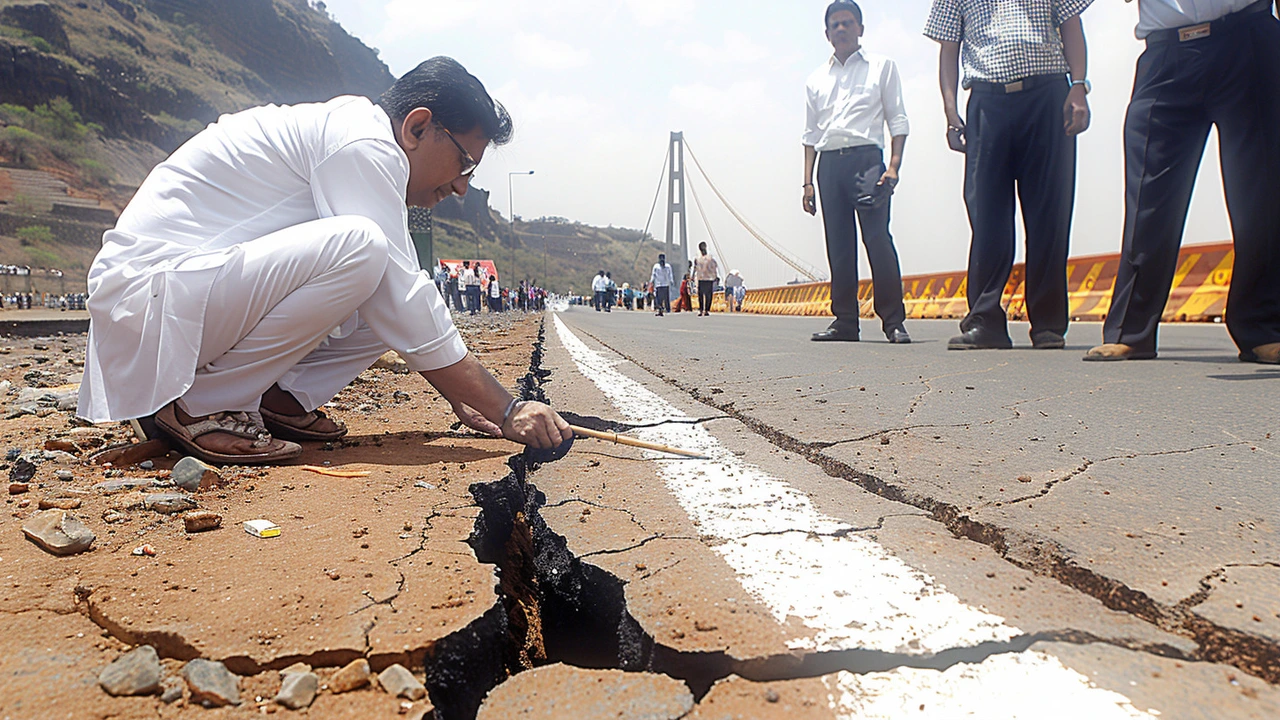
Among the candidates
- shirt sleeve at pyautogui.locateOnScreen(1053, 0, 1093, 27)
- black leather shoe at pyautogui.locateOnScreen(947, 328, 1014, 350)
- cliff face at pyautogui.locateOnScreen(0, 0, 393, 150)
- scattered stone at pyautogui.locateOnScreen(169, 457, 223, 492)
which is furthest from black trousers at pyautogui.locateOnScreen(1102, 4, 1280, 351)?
cliff face at pyautogui.locateOnScreen(0, 0, 393, 150)

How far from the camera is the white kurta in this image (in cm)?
164

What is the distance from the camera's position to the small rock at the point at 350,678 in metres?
0.83

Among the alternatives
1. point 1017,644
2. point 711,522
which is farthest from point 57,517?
point 1017,644

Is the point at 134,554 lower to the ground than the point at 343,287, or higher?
lower

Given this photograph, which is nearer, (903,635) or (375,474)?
(903,635)

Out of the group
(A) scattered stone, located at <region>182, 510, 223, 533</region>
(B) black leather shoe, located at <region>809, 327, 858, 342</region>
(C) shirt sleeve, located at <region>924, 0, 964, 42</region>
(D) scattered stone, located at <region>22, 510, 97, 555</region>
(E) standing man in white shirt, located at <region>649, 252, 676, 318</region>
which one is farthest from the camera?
(E) standing man in white shirt, located at <region>649, 252, 676, 318</region>

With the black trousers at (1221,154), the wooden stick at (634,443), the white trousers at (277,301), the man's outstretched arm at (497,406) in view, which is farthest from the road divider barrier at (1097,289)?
the white trousers at (277,301)

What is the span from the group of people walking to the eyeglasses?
2735 mm

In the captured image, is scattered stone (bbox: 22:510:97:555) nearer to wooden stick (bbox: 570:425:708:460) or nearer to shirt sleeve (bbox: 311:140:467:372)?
shirt sleeve (bbox: 311:140:467:372)

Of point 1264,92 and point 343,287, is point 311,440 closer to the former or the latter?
point 343,287

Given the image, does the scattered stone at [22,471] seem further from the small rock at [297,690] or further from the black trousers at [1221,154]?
the black trousers at [1221,154]

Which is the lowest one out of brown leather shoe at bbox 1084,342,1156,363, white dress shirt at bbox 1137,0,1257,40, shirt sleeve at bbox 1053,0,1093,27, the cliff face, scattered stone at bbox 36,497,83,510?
scattered stone at bbox 36,497,83,510

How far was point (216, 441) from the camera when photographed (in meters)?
1.77

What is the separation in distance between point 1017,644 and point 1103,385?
2159mm
